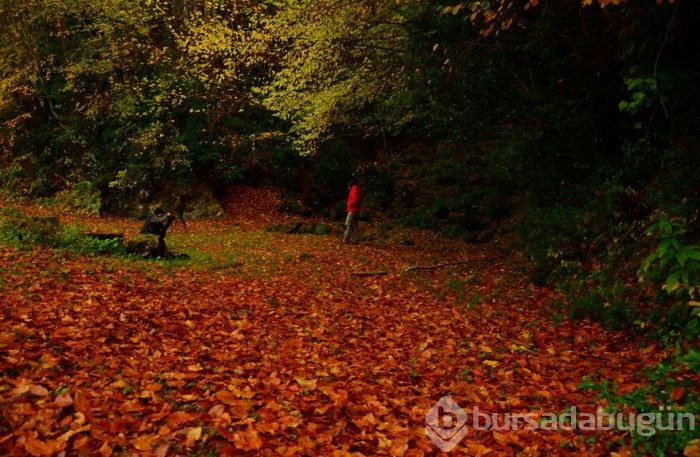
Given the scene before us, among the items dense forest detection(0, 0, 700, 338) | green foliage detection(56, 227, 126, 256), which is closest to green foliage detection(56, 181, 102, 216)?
dense forest detection(0, 0, 700, 338)

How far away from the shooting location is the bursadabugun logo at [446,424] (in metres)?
3.85

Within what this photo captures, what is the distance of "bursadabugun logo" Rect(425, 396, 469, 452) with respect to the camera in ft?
12.6

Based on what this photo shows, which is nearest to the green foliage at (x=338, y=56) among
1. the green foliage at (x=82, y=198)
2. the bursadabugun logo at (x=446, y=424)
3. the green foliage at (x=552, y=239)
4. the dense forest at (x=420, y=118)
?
the dense forest at (x=420, y=118)

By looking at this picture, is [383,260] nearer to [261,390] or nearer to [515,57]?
[515,57]

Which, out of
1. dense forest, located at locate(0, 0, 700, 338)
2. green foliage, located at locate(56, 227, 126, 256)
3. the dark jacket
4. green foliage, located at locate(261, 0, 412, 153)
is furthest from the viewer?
green foliage, located at locate(261, 0, 412, 153)

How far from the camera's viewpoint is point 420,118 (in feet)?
52.3

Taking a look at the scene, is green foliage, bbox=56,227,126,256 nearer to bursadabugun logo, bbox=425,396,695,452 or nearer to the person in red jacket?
the person in red jacket

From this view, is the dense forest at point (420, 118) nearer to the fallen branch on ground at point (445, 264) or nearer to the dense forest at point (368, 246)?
the dense forest at point (368, 246)

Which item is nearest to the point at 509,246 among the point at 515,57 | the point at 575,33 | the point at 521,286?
the point at 521,286

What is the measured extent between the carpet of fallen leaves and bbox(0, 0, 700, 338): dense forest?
1308 millimetres

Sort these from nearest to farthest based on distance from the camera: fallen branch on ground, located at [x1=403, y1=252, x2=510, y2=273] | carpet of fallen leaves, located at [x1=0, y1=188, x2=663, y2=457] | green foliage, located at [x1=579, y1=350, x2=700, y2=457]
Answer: green foliage, located at [x1=579, y1=350, x2=700, y2=457] → carpet of fallen leaves, located at [x1=0, y1=188, x2=663, y2=457] → fallen branch on ground, located at [x1=403, y1=252, x2=510, y2=273]

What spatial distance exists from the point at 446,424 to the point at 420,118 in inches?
521

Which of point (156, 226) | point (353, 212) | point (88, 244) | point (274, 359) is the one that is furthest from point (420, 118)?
point (274, 359)

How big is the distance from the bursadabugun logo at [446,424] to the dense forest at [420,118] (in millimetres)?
2128
